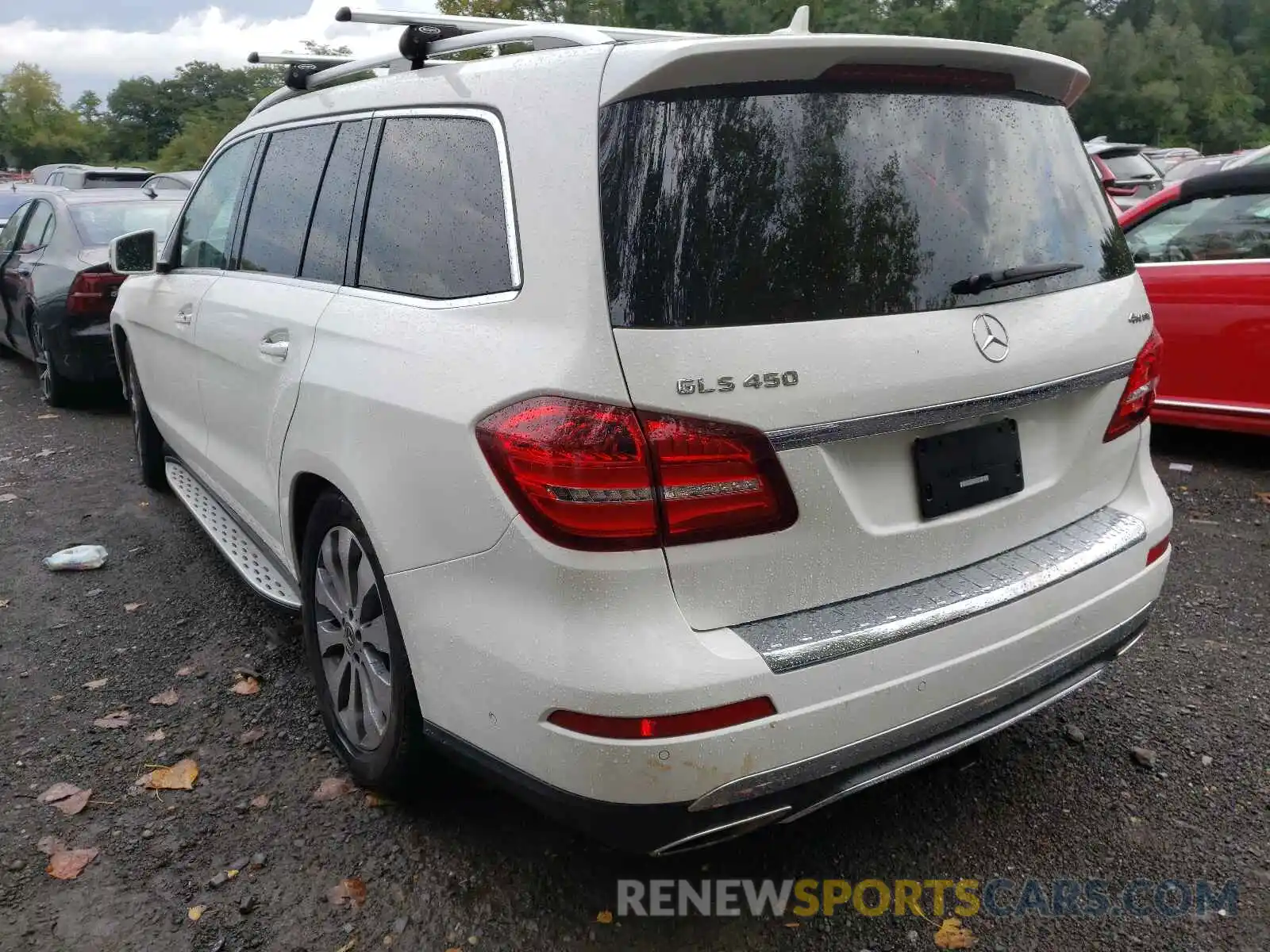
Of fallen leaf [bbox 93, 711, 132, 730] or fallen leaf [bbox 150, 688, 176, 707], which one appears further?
fallen leaf [bbox 150, 688, 176, 707]

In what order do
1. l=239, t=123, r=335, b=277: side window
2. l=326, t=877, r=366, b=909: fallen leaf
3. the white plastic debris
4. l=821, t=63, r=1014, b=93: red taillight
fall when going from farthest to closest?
the white plastic debris → l=239, t=123, r=335, b=277: side window → l=326, t=877, r=366, b=909: fallen leaf → l=821, t=63, r=1014, b=93: red taillight

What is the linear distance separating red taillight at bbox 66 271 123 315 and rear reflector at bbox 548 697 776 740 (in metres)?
6.61

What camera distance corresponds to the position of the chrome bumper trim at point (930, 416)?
6.49ft

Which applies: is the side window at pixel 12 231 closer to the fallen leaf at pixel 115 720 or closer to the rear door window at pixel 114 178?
the rear door window at pixel 114 178

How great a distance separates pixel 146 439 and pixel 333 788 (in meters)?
3.26

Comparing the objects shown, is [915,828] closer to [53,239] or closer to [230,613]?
[230,613]

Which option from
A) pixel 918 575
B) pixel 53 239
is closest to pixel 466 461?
pixel 918 575

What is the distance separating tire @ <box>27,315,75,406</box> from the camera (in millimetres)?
7637

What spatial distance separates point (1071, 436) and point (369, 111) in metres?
2.04

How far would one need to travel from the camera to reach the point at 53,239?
25.9ft

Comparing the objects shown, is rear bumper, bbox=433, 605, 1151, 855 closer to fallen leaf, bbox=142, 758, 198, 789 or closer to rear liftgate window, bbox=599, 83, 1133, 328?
→ rear liftgate window, bbox=599, 83, 1133, 328

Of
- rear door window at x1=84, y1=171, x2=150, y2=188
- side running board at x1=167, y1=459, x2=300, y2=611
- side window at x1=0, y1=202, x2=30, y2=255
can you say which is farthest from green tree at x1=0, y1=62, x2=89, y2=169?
side running board at x1=167, y1=459, x2=300, y2=611

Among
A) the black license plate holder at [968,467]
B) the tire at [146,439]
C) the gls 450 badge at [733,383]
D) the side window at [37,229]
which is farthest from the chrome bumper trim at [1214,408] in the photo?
the side window at [37,229]

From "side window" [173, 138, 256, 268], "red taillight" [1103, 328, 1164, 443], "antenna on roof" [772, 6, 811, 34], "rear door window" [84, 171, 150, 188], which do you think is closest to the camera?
"antenna on roof" [772, 6, 811, 34]
